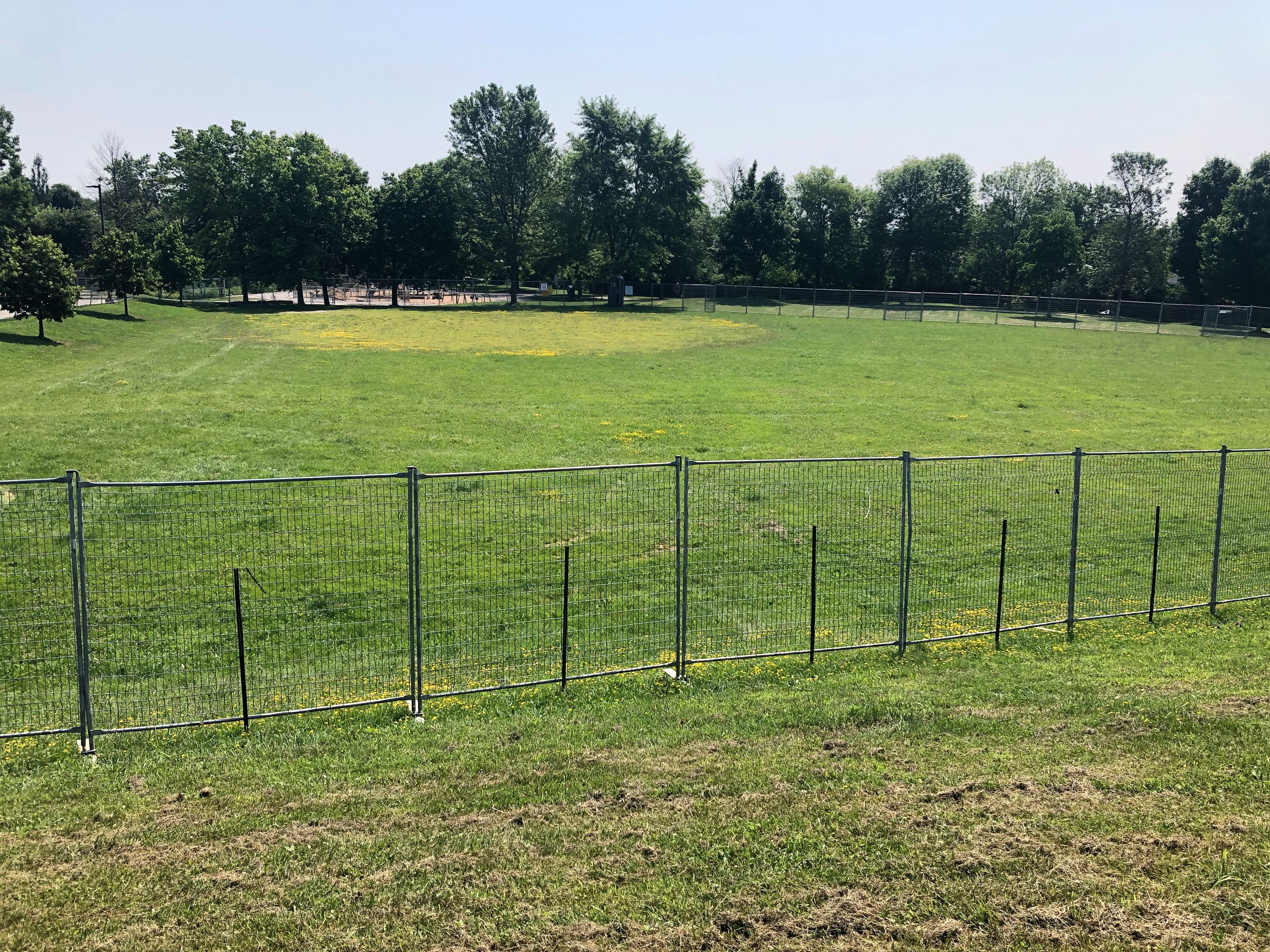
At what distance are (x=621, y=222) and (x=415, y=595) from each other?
2883 inches

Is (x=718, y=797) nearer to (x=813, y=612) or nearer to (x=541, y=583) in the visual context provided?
(x=813, y=612)

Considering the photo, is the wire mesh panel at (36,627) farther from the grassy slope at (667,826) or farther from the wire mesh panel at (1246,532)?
the wire mesh panel at (1246,532)

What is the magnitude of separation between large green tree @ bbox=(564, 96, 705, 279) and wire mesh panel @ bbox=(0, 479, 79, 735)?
2679 inches

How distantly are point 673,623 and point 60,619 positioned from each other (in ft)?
25.4

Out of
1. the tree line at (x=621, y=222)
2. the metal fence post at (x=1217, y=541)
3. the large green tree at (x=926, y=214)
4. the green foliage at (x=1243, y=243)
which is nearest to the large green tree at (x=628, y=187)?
the tree line at (x=621, y=222)

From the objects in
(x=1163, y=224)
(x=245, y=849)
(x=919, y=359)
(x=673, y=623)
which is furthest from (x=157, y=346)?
(x=1163, y=224)

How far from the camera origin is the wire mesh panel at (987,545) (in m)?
12.1

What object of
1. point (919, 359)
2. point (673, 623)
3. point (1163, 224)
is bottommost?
point (673, 623)

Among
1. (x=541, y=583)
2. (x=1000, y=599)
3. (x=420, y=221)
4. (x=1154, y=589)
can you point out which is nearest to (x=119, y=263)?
(x=420, y=221)

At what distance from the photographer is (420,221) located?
8075 cm

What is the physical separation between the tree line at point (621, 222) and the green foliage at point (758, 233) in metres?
0.19

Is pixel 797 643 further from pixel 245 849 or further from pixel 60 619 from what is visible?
pixel 60 619

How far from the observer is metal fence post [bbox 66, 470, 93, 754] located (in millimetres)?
7668

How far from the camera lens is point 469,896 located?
5.24 meters
